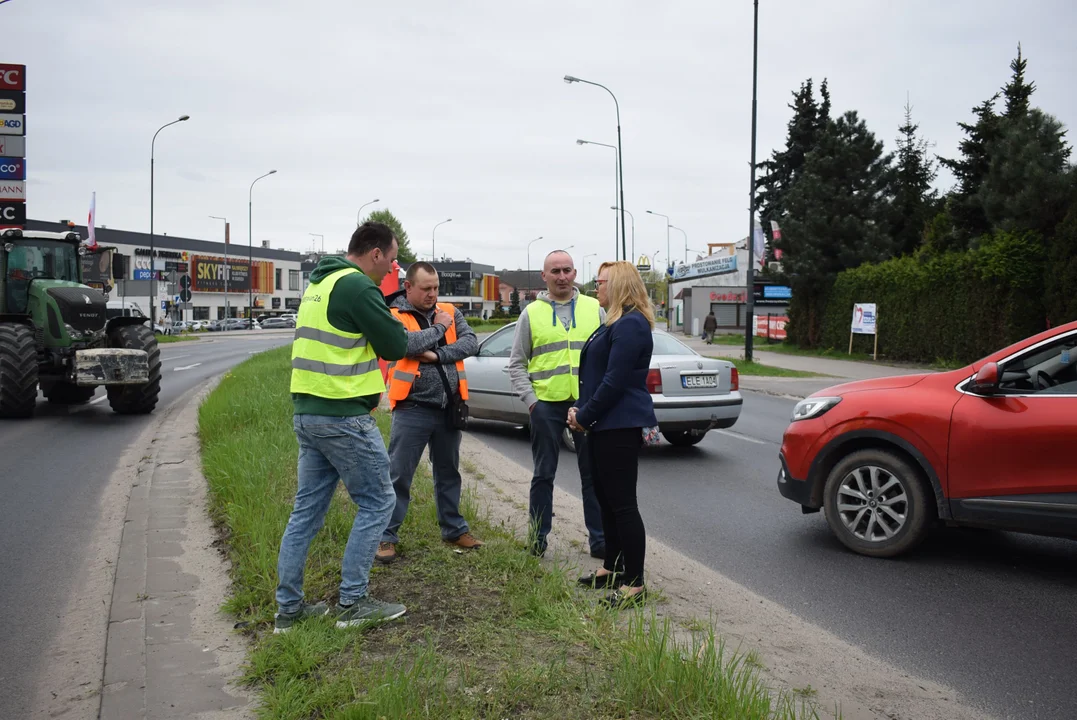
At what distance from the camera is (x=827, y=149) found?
128 ft

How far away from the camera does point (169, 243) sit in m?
91.4

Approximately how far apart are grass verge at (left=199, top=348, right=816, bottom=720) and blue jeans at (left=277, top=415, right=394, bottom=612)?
0.24 m

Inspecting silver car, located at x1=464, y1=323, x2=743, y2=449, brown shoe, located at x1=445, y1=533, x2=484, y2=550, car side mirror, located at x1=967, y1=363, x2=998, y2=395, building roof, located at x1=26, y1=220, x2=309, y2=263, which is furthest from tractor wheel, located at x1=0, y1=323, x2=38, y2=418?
building roof, located at x1=26, y1=220, x2=309, y2=263

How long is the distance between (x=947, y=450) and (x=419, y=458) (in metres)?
3.26

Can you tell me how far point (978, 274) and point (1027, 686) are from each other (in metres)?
23.1

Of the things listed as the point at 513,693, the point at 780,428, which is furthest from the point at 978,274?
the point at 513,693

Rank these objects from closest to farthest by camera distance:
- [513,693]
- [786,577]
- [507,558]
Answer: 1. [513,693]
2. [507,558]
3. [786,577]

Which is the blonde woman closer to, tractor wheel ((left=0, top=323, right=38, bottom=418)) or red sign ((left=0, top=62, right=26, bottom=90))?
tractor wheel ((left=0, top=323, right=38, bottom=418))

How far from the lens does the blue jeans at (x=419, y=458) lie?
5.55 m

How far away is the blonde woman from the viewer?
15.0 feet

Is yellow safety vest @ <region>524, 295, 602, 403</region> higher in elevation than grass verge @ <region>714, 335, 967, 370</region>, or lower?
higher

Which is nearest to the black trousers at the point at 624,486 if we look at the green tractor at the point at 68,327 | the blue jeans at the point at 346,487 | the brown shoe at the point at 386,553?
the blue jeans at the point at 346,487

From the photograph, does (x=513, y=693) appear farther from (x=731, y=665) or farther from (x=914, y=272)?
(x=914, y=272)

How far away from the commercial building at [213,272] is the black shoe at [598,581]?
6995cm
